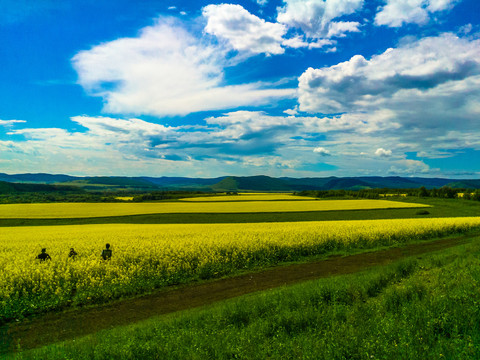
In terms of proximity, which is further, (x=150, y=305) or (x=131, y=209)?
(x=131, y=209)

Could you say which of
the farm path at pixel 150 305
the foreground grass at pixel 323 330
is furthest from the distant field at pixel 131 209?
the foreground grass at pixel 323 330

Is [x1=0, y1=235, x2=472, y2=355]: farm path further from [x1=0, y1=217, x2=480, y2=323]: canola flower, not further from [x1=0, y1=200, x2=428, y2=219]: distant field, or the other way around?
[x1=0, y1=200, x2=428, y2=219]: distant field

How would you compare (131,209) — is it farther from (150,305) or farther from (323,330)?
(323,330)

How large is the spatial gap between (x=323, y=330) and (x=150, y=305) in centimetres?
756

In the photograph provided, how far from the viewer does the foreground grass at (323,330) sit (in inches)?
208

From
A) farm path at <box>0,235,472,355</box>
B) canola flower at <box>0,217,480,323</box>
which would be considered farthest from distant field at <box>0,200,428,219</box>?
farm path at <box>0,235,472,355</box>

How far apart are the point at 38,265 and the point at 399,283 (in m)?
16.8

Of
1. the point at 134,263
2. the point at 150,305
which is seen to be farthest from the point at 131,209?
the point at 150,305

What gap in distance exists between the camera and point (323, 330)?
632 centimetres

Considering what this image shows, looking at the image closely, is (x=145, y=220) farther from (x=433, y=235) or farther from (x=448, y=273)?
(x=448, y=273)

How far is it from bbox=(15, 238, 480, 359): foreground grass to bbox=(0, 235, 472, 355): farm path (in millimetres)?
1881

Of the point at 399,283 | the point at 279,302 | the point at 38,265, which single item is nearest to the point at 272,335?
the point at 279,302

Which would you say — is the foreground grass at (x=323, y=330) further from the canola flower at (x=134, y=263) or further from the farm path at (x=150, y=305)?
the canola flower at (x=134, y=263)

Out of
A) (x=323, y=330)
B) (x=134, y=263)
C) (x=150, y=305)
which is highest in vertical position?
(x=323, y=330)
